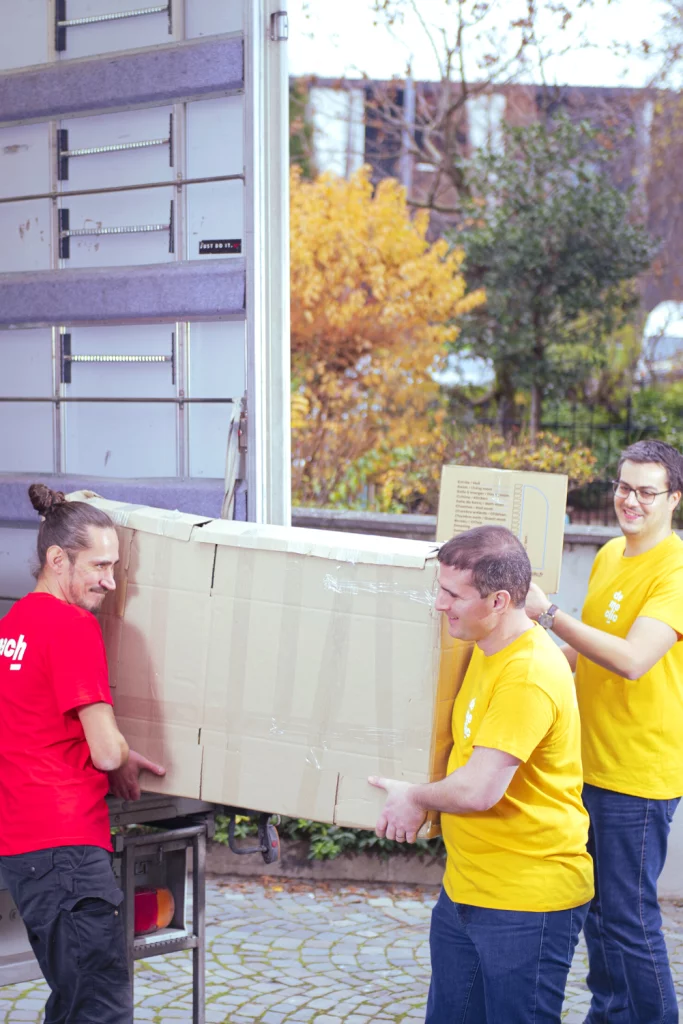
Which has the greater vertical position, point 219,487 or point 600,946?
point 219,487

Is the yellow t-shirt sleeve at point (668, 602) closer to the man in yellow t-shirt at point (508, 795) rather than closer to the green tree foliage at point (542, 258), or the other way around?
the man in yellow t-shirt at point (508, 795)

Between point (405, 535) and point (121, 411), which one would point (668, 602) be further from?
point (405, 535)

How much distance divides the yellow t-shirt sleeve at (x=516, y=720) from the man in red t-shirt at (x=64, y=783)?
2.73ft

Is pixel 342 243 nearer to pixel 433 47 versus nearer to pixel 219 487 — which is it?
pixel 433 47

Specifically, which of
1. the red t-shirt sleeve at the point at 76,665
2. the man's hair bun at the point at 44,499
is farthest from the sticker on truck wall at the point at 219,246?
the red t-shirt sleeve at the point at 76,665

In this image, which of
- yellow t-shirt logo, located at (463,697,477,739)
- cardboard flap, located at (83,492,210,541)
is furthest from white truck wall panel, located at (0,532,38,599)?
yellow t-shirt logo, located at (463,697,477,739)

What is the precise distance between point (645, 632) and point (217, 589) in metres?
1.16

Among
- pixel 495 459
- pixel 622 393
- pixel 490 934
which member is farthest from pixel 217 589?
pixel 622 393

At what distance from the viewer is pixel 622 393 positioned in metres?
12.7

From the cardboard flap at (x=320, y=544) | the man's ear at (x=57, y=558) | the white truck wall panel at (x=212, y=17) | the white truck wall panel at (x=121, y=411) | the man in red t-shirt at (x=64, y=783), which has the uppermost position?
the white truck wall panel at (x=212, y=17)

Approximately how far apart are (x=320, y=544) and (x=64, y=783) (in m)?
0.78

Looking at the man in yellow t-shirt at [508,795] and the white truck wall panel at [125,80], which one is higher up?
the white truck wall panel at [125,80]

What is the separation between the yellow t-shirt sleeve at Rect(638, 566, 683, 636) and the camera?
3.15 m

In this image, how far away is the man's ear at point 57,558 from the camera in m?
2.70
